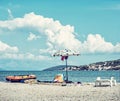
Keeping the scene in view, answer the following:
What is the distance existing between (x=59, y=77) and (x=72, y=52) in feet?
10.3

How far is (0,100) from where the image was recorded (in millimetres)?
21812

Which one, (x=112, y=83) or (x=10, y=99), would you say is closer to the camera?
(x=10, y=99)

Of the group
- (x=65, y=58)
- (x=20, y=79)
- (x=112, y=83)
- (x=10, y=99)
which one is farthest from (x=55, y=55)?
(x=10, y=99)

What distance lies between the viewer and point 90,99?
21.8 meters

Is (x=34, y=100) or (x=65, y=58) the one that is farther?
(x=65, y=58)

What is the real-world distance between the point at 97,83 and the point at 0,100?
15.4 metres

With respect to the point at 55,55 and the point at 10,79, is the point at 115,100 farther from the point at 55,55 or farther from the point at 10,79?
the point at 10,79

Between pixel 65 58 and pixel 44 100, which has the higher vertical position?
pixel 65 58

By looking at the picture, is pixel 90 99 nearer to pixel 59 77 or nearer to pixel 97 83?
pixel 97 83

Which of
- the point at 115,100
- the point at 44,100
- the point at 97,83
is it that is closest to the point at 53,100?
the point at 44,100

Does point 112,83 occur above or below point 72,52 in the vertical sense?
below

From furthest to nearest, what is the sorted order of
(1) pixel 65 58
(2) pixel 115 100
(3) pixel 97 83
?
(1) pixel 65 58 → (3) pixel 97 83 → (2) pixel 115 100

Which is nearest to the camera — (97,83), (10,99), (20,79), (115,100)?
(115,100)

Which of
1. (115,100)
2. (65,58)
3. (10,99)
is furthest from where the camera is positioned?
(65,58)
